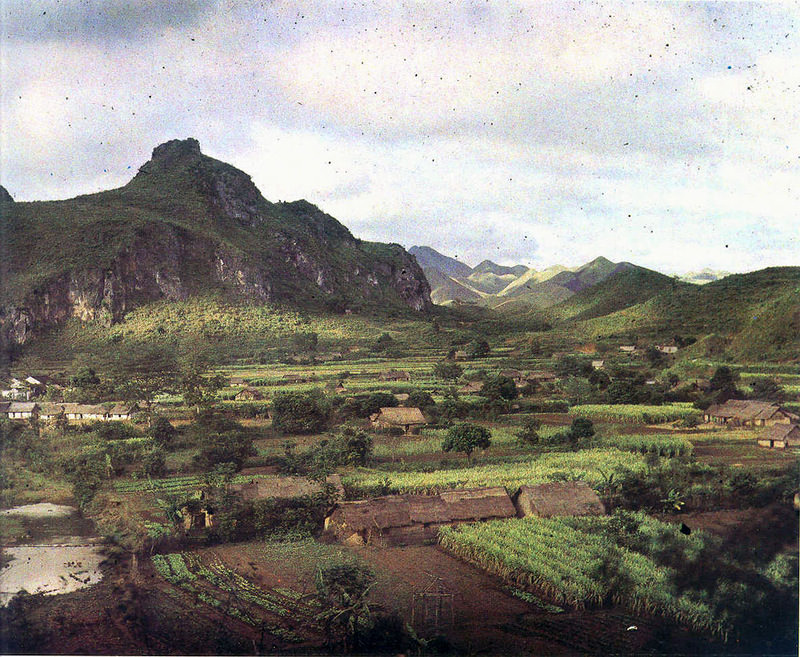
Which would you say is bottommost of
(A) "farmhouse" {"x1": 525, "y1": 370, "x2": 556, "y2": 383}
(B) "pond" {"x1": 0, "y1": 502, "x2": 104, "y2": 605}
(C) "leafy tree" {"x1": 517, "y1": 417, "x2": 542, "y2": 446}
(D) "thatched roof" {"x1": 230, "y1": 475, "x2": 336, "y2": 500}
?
(B) "pond" {"x1": 0, "y1": 502, "x2": 104, "y2": 605}

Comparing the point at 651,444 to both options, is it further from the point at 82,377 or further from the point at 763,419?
the point at 82,377

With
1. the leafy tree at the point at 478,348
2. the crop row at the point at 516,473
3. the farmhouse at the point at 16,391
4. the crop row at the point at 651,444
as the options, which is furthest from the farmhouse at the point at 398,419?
the farmhouse at the point at 16,391

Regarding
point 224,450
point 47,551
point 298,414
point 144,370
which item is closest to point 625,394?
point 298,414

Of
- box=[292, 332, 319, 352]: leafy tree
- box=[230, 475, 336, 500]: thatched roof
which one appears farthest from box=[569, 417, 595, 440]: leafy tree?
box=[292, 332, 319, 352]: leafy tree

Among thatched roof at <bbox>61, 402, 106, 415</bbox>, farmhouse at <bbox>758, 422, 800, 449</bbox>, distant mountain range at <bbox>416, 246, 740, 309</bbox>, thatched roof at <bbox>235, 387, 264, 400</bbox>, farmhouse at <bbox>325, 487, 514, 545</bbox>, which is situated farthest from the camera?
distant mountain range at <bbox>416, 246, 740, 309</bbox>

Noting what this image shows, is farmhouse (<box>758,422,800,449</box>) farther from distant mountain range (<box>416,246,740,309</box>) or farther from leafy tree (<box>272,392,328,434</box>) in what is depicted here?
leafy tree (<box>272,392,328,434</box>)

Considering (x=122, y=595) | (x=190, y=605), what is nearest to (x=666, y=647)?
(x=190, y=605)
